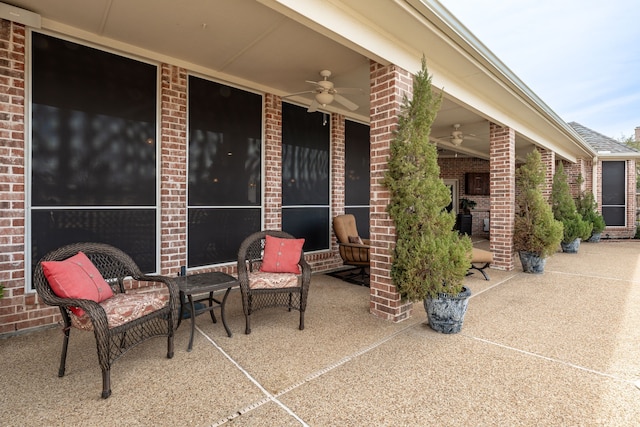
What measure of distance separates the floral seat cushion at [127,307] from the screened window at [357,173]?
4157 mm

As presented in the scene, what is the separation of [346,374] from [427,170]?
1995 mm

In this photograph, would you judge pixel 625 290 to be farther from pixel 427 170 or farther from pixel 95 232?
pixel 95 232

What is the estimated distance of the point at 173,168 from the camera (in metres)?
3.91

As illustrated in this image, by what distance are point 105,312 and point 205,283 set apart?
804 millimetres

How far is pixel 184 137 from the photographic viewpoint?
13.1 feet

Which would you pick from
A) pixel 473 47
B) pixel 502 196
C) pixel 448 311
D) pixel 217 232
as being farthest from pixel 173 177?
pixel 502 196

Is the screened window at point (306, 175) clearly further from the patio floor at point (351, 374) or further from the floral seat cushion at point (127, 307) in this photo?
the floral seat cushion at point (127, 307)

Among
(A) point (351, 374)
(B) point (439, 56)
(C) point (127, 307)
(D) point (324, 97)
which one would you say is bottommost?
(A) point (351, 374)

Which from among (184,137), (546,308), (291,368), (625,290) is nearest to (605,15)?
(625,290)

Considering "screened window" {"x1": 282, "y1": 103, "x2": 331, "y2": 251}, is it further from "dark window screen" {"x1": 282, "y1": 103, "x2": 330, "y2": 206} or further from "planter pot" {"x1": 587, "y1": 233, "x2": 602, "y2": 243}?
"planter pot" {"x1": 587, "y1": 233, "x2": 602, "y2": 243}

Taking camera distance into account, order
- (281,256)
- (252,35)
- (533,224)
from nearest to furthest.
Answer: (252,35) → (281,256) → (533,224)

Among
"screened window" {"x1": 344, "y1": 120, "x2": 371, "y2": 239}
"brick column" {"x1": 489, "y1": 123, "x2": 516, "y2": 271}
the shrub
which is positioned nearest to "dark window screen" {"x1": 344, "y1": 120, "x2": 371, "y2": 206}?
"screened window" {"x1": 344, "y1": 120, "x2": 371, "y2": 239}

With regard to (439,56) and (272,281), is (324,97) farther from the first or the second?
(272,281)

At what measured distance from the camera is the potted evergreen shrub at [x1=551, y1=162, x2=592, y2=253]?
7641 mm
